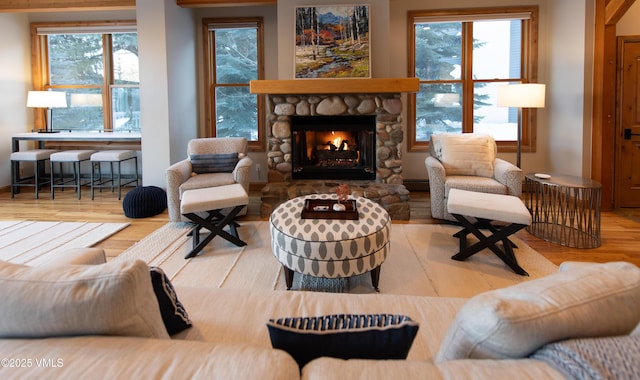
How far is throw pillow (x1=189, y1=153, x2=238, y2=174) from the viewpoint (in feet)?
15.3

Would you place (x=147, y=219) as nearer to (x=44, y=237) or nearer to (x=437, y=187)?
(x=44, y=237)

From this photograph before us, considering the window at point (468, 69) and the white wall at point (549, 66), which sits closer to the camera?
the white wall at point (549, 66)

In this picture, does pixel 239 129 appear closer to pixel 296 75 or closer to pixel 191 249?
pixel 296 75

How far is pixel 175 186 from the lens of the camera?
4211mm

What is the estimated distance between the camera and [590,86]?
475 centimetres

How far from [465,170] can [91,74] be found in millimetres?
5598

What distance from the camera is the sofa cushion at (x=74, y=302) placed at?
932 mm

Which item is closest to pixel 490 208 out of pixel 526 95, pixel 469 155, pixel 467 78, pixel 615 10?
pixel 469 155

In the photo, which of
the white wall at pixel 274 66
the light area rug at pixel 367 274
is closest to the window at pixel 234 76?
the white wall at pixel 274 66

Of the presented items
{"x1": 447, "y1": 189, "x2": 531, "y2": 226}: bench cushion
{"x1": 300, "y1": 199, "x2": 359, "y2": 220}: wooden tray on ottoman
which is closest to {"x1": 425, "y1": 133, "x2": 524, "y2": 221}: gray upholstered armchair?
{"x1": 447, "y1": 189, "x2": 531, "y2": 226}: bench cushion

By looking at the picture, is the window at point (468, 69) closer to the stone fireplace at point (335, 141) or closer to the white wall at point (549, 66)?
the white wall at point (549, 66)

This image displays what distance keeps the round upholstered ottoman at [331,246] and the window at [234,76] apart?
3636mm

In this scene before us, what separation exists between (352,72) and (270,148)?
1341mm

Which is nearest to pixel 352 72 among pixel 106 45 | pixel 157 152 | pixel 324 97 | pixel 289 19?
pixel 324 97
